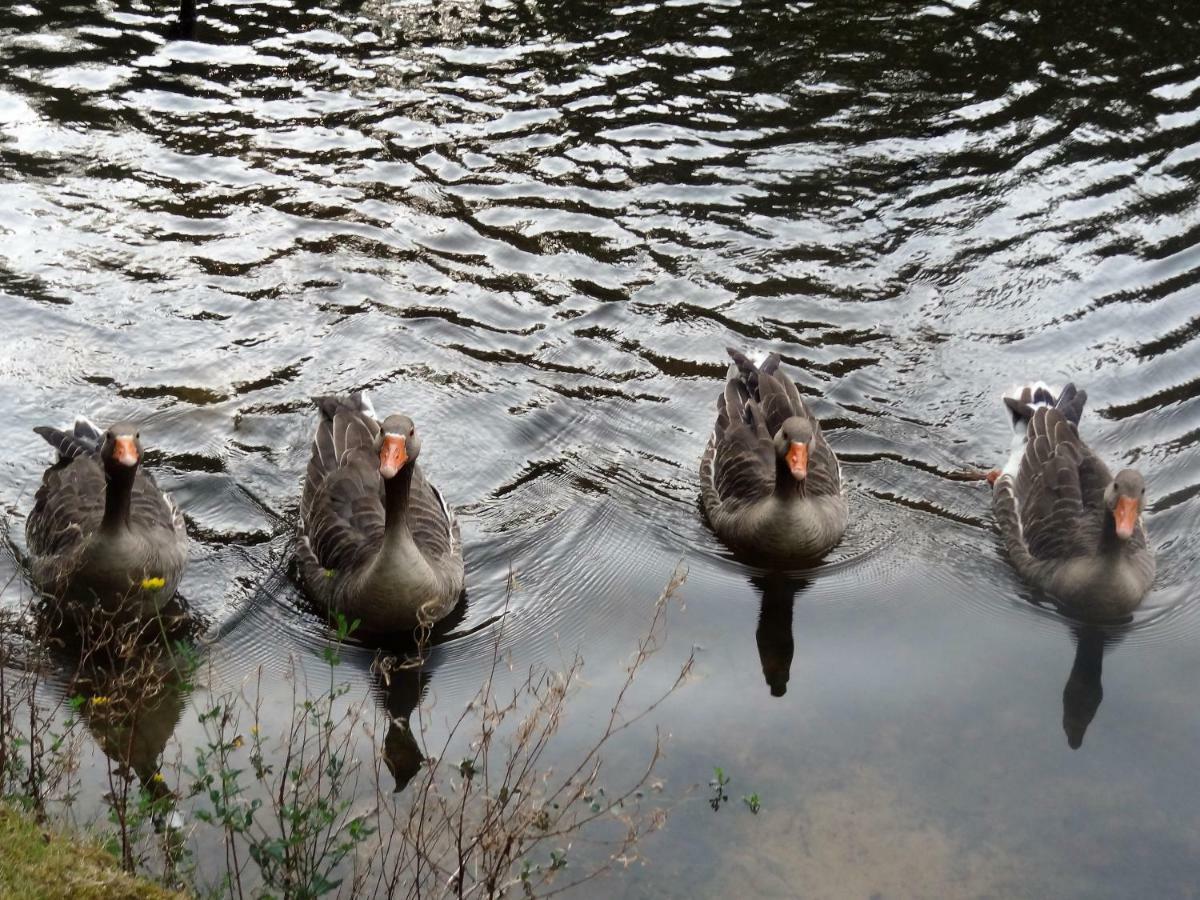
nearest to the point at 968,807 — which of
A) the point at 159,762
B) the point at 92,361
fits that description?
the point at 159,762

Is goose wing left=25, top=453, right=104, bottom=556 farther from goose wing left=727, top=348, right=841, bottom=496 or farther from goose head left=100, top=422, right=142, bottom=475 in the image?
goose wing left=727, top=348, right=841, bottom=496

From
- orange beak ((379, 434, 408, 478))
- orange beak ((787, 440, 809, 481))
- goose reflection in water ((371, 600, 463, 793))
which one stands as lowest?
goose reflection in water ((371, 600, 463, 793))

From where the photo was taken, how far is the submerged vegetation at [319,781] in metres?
5.72

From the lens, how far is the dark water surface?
797 cm

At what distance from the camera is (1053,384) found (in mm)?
11883

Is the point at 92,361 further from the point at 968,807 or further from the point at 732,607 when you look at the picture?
the point at 968,807

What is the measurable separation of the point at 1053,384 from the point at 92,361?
8119 millimetres

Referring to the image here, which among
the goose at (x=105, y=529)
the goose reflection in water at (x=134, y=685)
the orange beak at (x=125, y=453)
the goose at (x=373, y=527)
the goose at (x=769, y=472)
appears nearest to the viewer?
the goose reflection in water at (x=134, y=685)

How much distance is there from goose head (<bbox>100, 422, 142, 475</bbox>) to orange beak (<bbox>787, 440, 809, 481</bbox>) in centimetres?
419

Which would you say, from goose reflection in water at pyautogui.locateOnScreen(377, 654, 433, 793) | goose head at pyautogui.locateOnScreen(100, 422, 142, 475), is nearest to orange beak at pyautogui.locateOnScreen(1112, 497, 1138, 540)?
goose reflection in water at pyautogui.locateOnScreen(377, 654, 433, 793)

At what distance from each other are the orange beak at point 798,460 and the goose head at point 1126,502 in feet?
6.53

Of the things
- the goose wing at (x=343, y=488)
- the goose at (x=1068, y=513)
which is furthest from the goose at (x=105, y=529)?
the goose at (x=1068, y=513)

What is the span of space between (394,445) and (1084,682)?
14.9 feet

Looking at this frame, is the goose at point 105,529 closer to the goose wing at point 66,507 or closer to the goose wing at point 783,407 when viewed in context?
the goose wing at point 66,507
